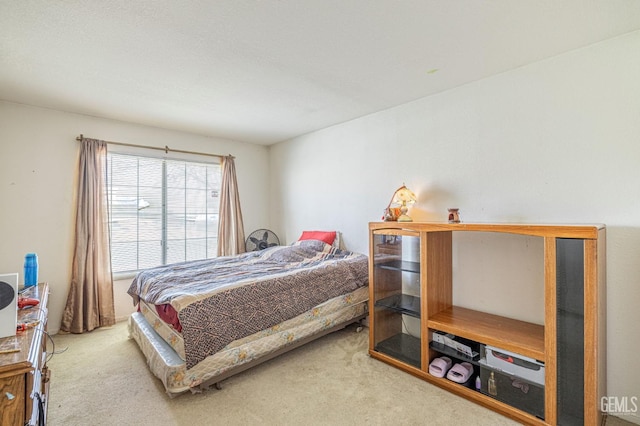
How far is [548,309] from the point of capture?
1.72 meters

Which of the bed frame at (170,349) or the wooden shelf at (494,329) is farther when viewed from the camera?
the bed frame at (170,349)

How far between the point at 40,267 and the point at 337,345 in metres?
3.18

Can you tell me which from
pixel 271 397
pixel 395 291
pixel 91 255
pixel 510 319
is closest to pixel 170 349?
pixel 271 397

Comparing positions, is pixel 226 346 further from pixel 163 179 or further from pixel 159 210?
pixel 163 179

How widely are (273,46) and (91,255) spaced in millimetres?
2995

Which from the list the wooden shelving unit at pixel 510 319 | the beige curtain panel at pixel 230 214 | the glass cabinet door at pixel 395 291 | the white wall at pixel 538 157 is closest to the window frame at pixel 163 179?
the beige curtain panel at pixel 230 214

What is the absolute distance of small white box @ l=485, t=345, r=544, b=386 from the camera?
1798 millimetres

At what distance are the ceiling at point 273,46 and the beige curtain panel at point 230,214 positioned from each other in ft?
4.60

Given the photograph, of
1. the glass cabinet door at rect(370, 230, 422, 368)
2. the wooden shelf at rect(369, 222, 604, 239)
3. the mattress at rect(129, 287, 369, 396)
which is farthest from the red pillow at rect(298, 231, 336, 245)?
the wooden shelf at rect(369, 222, 604, 239)

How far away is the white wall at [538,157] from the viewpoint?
1.85 metres

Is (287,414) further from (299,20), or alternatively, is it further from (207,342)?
(299,20)

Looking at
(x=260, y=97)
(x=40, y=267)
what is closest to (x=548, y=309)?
(x=260, y=97)

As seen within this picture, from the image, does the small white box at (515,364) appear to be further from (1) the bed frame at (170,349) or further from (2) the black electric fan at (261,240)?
(2) the black electric fan at (261,240)

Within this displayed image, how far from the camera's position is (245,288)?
2326 millimetres
